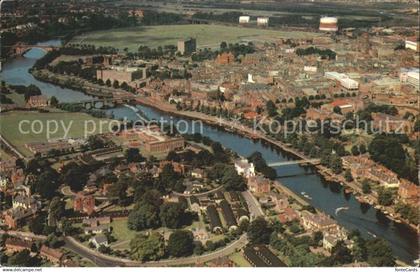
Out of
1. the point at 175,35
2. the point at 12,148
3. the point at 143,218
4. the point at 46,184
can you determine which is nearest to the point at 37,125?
the point at 12,148

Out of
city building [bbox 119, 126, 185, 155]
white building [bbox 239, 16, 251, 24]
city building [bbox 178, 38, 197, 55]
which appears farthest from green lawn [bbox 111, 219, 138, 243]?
white building [bbox 239, 16, 251, 24]

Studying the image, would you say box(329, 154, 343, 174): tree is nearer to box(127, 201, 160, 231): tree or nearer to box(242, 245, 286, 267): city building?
box(242, 245, 286, 267): city building

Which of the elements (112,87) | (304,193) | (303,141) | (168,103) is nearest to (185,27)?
(112,87)

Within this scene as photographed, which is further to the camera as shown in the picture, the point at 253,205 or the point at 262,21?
the point at 262,21

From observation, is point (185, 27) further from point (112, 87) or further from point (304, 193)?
point (304, 193)

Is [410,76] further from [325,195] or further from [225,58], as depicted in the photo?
[325,195]
